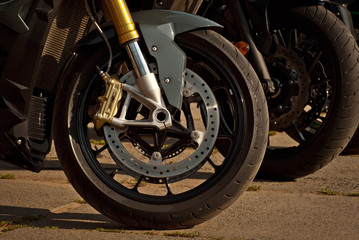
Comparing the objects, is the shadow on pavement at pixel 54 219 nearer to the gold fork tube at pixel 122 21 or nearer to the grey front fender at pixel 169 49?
the grey front fender at pixel 169 49

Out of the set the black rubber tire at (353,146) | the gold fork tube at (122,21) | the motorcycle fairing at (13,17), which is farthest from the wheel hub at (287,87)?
the motorcycle fairing at (13,17)

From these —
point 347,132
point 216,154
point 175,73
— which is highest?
point 175,73

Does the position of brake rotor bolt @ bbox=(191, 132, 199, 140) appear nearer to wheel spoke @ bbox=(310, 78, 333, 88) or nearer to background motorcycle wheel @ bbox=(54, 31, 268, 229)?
background motorcycle wheel @ bbox=(54, 31, 268, 229)

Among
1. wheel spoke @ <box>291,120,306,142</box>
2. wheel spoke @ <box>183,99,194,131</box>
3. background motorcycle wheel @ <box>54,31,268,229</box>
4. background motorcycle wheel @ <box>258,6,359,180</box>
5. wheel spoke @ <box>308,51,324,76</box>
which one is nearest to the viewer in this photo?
background motorcycle wheel @ <box>54,31,268,229</box>

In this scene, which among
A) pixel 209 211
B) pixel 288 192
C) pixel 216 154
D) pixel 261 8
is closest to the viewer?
pixel 209 211

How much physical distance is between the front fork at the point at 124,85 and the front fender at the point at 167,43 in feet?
0.15

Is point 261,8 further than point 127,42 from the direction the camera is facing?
Yes

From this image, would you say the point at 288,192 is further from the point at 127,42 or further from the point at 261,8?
the point at 127,42

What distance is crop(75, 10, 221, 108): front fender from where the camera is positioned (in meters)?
3.55

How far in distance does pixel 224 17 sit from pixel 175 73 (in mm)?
1674

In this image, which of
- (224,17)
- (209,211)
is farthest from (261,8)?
(209,211)

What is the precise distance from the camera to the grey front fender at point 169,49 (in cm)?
355

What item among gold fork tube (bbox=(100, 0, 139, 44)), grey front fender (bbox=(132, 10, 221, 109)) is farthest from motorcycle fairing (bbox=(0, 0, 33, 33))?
grey front fender (bbox=(132, 10, 221, 109))

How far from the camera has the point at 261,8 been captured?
16.5ft
